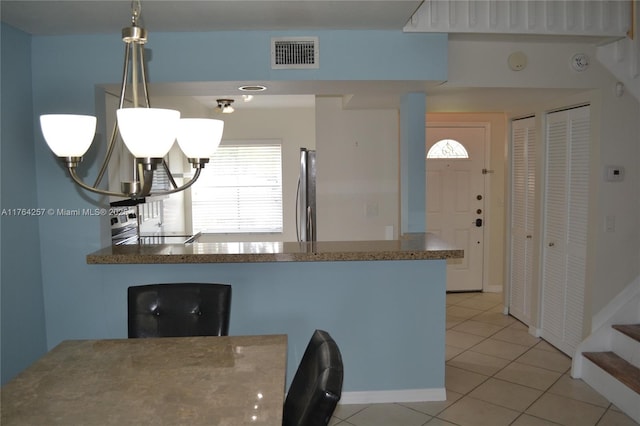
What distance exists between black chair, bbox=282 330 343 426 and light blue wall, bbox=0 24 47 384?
1.86 meters

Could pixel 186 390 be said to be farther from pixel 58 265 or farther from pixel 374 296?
pixel 58 265

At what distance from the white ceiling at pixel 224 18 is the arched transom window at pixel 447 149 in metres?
2.39

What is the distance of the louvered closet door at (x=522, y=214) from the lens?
4.55 m

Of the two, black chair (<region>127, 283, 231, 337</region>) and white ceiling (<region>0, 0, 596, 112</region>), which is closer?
black chair (<region>127, 283, 231, 337</region>)

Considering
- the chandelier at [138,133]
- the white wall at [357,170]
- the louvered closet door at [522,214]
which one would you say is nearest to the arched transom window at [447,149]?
the louvered closet door at [522,214]

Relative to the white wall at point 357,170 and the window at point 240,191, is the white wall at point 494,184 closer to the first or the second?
the white wall at point 357,170

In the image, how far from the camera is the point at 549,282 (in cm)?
424

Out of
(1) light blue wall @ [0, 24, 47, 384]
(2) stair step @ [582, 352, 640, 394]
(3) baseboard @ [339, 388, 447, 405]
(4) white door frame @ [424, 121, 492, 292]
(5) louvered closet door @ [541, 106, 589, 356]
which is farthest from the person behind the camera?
(4) white door frame @ [424, 121, 492, 292]

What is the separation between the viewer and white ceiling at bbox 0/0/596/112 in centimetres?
250

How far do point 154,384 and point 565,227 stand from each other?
11.1ft

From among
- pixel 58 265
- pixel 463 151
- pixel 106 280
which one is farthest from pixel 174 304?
pixel 463 151

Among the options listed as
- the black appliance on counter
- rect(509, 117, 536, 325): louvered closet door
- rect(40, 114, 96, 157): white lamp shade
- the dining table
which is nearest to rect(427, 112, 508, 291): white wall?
rect(509, 117, 536, 325): louvered closet door

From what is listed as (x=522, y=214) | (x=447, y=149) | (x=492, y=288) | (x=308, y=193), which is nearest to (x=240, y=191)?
(x=308, y=193)

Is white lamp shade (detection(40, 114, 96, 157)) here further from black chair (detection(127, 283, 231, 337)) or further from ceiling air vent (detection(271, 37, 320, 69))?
ceiling air vent (detection(271, 37, 320, 69))
